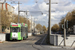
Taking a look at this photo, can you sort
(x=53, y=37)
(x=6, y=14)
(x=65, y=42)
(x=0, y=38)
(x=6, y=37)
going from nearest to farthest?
(x=65, y=42) < (x=53, y=37) < (x=0, y=38) < (x=6, y=37) < (x=6, y=14)

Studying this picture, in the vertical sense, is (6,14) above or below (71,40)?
above

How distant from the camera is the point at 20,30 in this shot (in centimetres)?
2855

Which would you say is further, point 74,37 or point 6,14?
point 6,14

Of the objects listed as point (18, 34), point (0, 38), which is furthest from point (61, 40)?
point (0, 38)

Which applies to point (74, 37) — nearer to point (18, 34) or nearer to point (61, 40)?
point (61, 40)

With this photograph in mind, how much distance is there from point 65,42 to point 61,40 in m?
0.68

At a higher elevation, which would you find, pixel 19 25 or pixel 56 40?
pixel 19 25

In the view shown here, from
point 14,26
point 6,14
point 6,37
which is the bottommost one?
point 6,37

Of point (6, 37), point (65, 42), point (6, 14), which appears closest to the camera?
point (65, 42)

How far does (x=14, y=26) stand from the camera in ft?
92.9

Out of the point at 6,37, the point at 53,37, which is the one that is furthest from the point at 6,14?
the point at 53,37

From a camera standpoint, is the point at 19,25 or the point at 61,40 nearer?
the point at 61,40

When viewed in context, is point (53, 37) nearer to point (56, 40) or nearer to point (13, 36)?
point (56, 40)

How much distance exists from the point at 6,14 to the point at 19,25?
43.5 metres
